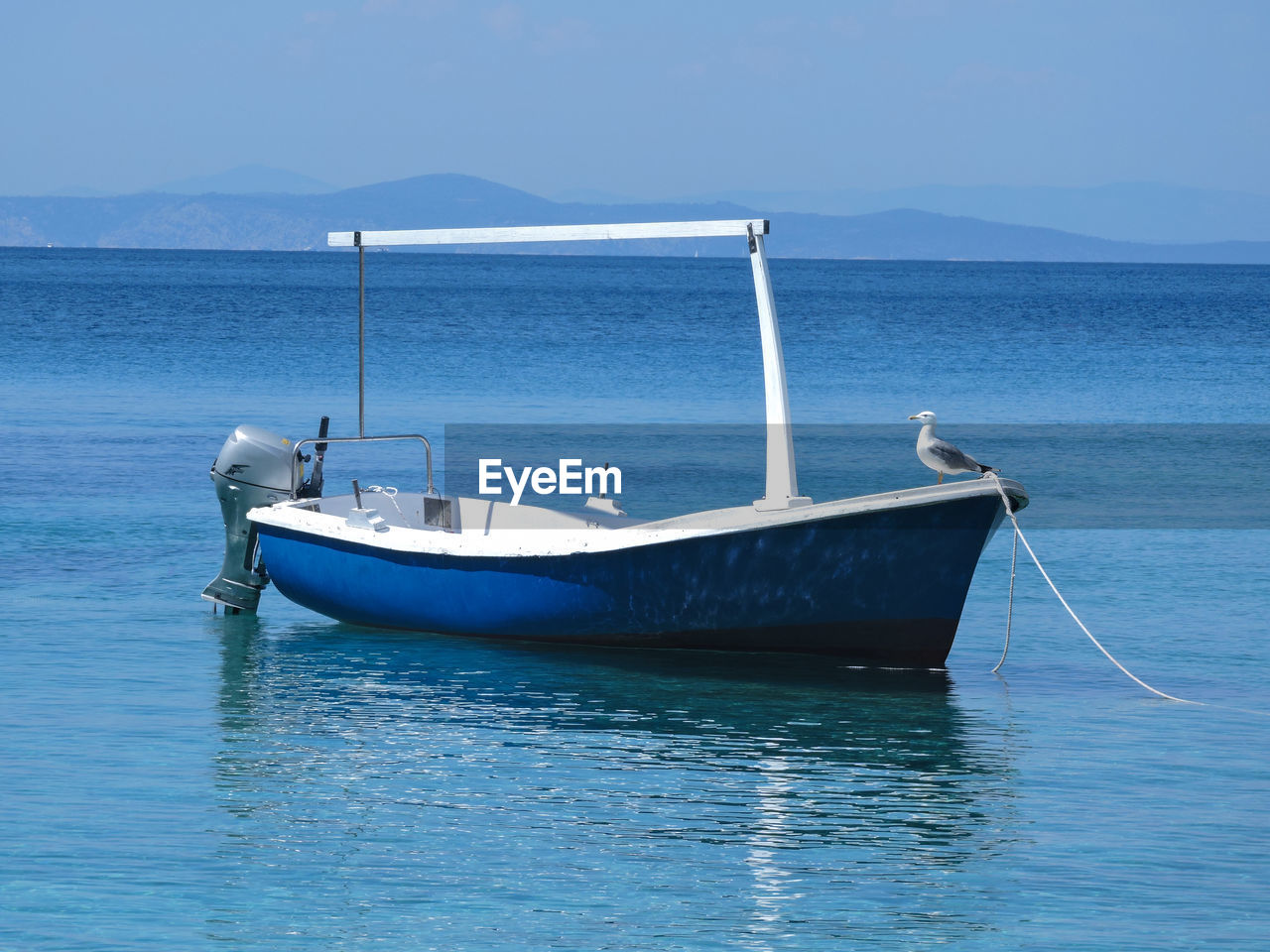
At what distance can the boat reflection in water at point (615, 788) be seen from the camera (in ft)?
24.3

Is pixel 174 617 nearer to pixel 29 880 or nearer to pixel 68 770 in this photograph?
pixel 68 770

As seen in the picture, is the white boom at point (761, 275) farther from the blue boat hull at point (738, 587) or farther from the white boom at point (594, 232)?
the blue boat hull at point (738, 587)

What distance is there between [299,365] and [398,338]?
13671 millimetres

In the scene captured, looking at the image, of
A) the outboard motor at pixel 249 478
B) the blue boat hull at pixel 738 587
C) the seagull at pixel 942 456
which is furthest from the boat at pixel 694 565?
the outboard motor at pixel 249 478

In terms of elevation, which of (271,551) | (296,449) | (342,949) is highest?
(296,449)

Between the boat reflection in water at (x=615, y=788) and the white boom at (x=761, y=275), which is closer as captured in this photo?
the boat reflection in water at (x=615, y=788)

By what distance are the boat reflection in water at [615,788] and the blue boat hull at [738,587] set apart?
0.89ft

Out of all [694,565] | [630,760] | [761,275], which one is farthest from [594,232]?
[630,760]

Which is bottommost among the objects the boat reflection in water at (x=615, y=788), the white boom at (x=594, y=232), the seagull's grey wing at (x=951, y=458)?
the boat reflection in water at (x=615, y=788)

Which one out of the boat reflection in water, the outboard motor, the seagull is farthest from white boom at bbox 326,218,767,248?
the boat reflection in water

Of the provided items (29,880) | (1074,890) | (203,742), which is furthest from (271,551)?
(1074,890)

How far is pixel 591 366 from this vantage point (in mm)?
52125

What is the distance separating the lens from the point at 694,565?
11.6m

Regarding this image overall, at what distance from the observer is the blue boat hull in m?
11.3
